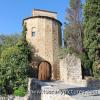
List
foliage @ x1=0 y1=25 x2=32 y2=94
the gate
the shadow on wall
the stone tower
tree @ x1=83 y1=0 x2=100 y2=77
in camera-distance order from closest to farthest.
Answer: tree @ x1=83 y1=0 x2=100 y2=77, foliage @ x1=0 y1=25 x2=32 y2=94, the gate, the shadow on wall, the stone tower

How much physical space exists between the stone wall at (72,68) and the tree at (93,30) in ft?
21.6

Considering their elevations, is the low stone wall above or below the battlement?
below

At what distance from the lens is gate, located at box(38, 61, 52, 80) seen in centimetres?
2953

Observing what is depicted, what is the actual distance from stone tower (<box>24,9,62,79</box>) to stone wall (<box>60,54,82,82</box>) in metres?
4.14

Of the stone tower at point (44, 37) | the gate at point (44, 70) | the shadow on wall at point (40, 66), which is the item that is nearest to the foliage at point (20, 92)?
the gate at point (44, 70)

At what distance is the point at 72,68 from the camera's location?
1027 inches

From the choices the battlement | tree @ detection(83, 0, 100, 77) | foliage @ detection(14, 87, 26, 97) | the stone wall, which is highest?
the battlement

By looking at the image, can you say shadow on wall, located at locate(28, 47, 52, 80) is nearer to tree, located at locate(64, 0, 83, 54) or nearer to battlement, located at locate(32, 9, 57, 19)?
tree, located at locate(64, 0, 83, 54)

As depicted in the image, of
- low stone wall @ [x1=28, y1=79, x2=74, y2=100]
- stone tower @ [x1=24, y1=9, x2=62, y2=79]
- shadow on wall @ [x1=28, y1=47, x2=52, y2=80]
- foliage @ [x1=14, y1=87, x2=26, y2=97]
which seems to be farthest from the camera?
stone tower @ [x1=24, y1=9, x2=62, y2=79]

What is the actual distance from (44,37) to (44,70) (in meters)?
A: 3.83

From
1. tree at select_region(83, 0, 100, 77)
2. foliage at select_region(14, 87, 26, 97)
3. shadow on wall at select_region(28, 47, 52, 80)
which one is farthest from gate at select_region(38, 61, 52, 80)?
tree at select_region(83, 0, 100, 77)

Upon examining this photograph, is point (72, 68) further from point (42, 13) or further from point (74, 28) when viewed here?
point (42, 13)

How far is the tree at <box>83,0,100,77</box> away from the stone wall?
259 inches

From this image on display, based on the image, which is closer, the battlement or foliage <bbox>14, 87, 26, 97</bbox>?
foliage <bbox>14, 87, 26, 97</bbox>
